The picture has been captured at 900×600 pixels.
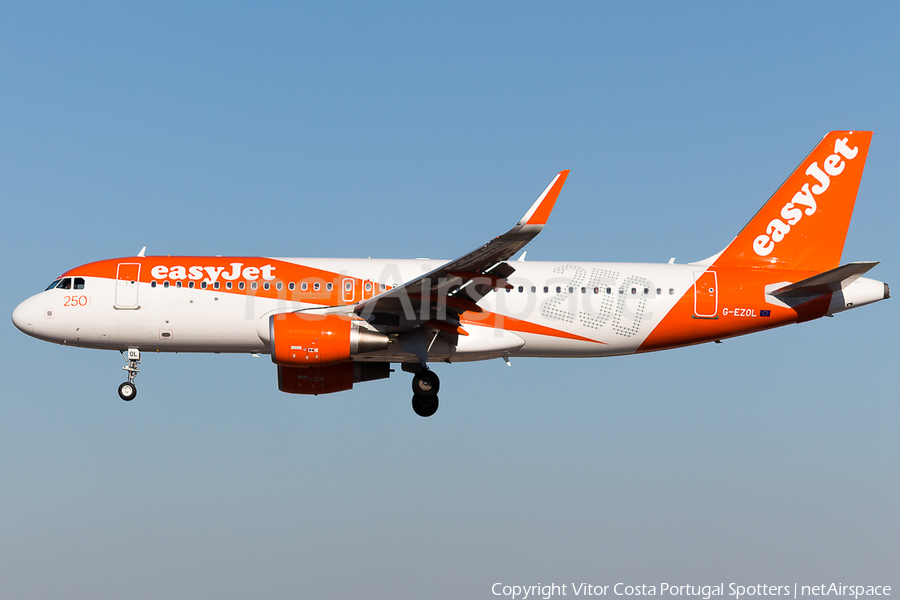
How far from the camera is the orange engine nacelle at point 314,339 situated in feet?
84.8

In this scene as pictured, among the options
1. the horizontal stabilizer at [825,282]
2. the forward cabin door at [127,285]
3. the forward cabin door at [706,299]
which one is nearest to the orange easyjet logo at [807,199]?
the horizontal stabilizer at [825,282]

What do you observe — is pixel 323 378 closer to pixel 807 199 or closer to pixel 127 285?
pixel 127 285

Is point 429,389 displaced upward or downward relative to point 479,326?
downward

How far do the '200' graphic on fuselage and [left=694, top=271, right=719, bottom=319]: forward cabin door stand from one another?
1417 millimetres

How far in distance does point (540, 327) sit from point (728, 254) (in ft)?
21.2

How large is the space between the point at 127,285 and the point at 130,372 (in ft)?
8.51

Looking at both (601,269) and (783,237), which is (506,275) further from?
(783,237)

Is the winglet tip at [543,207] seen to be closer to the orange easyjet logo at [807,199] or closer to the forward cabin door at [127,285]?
the orange easyjet logo at [807,199]

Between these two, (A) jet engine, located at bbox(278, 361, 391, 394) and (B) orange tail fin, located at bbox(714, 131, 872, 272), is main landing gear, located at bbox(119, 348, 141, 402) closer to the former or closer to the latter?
(A) jet engine, located at bbox(278, 361, 391, 394)

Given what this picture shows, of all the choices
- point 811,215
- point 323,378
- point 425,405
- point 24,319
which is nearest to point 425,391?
point 425,405

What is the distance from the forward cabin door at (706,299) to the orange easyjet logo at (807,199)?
2.20m

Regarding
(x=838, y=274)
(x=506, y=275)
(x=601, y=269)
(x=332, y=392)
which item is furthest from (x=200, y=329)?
(x=838, y=274)

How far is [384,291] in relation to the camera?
27750mm

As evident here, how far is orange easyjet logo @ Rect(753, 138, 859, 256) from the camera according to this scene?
29438mm
